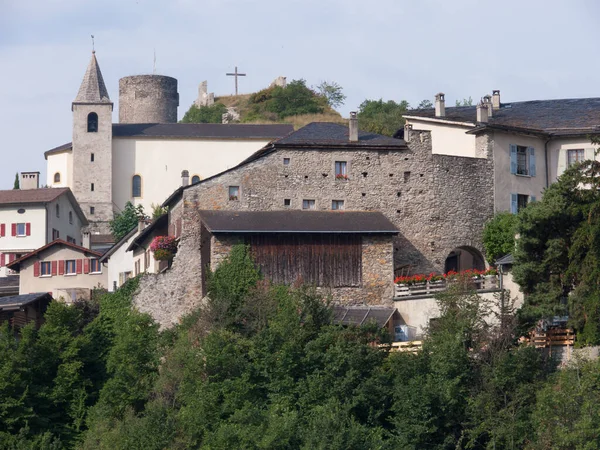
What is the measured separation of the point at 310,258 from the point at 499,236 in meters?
7.78

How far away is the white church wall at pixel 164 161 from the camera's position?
A: 8006 centimetres

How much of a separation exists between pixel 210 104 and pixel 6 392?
58780 millimetres

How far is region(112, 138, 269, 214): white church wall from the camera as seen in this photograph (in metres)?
80.1

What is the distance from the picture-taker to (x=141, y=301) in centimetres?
4950

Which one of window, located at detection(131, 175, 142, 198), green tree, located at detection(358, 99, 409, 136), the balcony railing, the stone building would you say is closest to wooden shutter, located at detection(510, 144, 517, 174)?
the balcony railing

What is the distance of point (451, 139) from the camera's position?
53969 mm

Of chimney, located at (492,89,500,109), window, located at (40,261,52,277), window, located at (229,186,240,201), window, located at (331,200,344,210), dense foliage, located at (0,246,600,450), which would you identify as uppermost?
chimney, located at (492,89,500,109)

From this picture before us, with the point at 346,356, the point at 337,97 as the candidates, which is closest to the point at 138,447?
the point at 346,356

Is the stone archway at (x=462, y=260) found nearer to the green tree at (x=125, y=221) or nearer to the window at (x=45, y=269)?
the window at (x=45, y=269)

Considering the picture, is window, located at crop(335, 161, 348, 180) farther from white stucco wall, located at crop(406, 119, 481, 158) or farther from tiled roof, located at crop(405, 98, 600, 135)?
tiled roof, located at crop(405, 98, 600, 135)

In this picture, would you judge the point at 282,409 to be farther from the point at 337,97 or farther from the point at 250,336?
the point at 337,97

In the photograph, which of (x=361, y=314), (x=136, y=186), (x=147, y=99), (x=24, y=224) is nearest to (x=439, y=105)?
(x=361, y=314)

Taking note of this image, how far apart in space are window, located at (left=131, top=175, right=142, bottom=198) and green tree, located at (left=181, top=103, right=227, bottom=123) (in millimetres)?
15765

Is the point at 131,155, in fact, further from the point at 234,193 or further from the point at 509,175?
the point at 509,175
